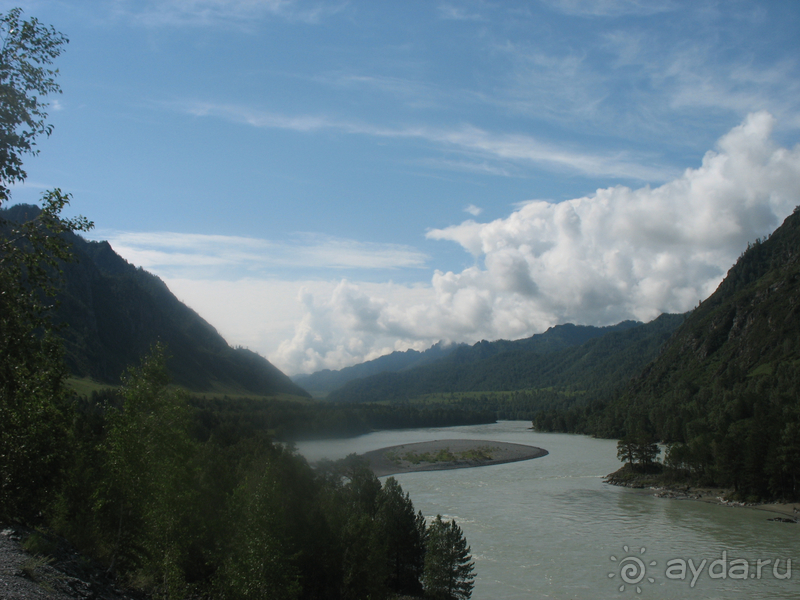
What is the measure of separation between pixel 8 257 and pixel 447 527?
30.7 metres

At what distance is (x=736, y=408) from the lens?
89.7 metres

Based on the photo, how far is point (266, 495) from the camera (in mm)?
22469

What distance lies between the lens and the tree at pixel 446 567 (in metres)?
31.5

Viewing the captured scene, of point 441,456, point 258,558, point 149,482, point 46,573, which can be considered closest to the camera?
point 46,573

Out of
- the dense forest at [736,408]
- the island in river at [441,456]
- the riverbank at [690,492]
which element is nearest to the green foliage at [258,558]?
the riverbank at [690,492]

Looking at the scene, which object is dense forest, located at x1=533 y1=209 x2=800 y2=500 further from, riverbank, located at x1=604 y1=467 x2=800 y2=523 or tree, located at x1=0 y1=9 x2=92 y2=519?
tree, located at x1=0 y1=9 x2=92 y2=519

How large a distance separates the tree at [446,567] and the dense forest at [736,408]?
5056 cm

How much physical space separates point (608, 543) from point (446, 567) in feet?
69.4

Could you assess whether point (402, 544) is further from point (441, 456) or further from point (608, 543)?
point (441, 456)

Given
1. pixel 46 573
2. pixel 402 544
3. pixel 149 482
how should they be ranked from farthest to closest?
pixel 402 544, pixel 149 482, pixel 46 573

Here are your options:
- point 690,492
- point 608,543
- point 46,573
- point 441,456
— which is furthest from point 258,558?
point 441,456

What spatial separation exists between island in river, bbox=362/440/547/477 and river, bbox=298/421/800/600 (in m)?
20.0

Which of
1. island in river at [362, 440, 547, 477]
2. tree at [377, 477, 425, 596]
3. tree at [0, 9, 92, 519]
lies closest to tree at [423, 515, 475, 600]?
tree at [377, 477, 425, 596]

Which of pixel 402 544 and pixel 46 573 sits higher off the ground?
pixel 46 573
